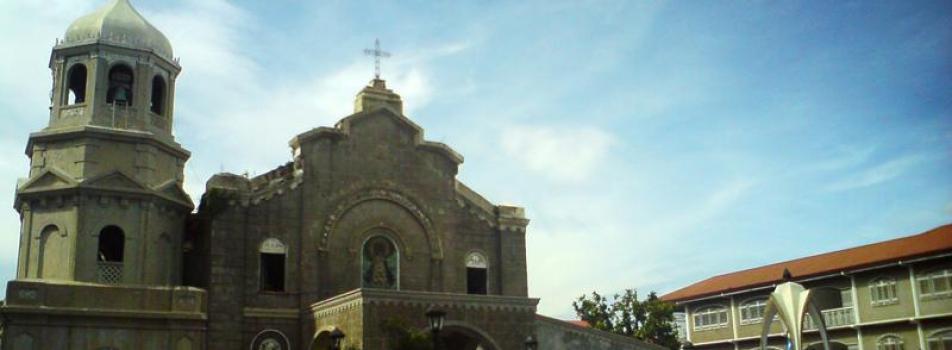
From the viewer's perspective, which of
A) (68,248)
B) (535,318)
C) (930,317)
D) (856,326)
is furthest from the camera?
(856,326)

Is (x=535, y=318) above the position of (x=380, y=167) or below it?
below

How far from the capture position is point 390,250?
34.8 m

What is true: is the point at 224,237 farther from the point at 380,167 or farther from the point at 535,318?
the point at 535,318

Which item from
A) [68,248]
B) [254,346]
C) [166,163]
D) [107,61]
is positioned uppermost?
[107,61]

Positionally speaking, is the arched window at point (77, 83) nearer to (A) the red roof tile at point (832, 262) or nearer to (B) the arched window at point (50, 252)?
(B) the arched window at point (50, 252)

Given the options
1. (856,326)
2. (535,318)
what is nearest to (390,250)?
(535,318)

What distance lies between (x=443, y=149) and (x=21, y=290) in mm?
15263

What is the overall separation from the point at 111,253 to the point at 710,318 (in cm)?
3111

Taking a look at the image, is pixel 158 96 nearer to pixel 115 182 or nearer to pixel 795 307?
pixel 115 182

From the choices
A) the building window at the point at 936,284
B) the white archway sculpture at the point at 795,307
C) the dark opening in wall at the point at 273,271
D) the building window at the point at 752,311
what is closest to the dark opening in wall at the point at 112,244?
the dark opening in wall at the point at 273,271

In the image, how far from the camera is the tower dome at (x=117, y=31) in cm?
3353

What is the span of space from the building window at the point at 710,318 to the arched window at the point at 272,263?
26001mm

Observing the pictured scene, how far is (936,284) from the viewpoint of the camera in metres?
40.8

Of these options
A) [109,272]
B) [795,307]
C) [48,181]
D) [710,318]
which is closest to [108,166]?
[48,181]
